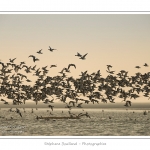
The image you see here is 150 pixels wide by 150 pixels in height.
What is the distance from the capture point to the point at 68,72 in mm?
24828

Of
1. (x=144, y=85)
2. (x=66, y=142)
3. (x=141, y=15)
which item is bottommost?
(x=66, y=142)

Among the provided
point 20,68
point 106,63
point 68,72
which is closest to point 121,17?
point 106,63

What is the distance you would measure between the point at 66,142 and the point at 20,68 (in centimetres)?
647

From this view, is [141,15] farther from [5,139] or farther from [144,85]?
[5,139]

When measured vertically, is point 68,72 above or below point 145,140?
above

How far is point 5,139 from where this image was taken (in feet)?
71.3

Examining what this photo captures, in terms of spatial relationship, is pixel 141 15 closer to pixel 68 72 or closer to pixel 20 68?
pixel 68 72

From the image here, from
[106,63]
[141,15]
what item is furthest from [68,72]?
[141,15]

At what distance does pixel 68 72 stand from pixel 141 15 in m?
6.17

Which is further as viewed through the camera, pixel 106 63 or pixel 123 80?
pixel 123 80

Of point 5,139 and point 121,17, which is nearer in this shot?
point 5,139

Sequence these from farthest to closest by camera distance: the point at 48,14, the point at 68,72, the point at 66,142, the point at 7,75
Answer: the point at 7,75, the point at 68,72, the point at 48,14, the point at 66,142

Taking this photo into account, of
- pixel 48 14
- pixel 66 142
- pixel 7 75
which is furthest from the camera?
pixel 7 75

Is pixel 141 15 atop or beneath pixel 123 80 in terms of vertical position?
atop
